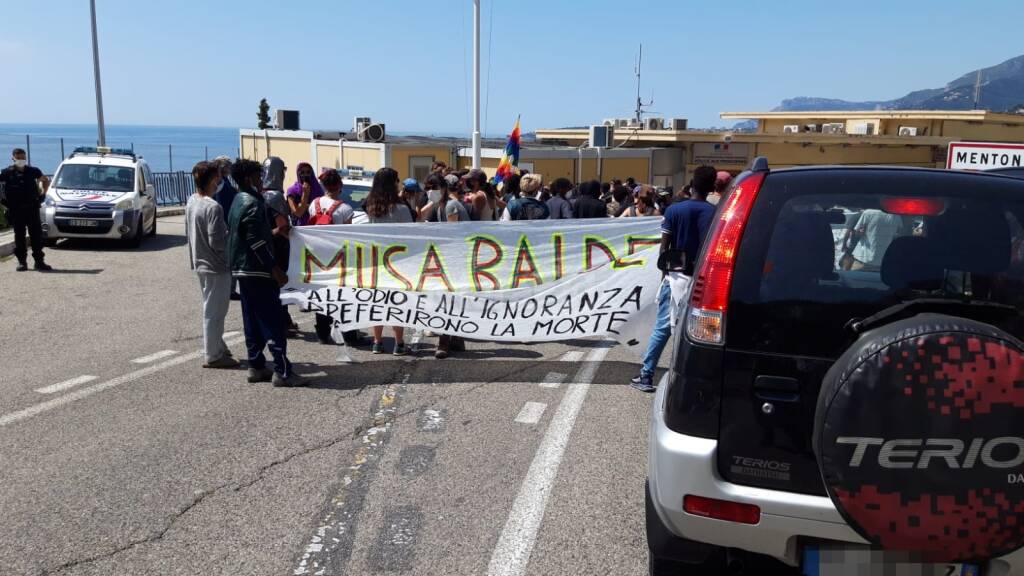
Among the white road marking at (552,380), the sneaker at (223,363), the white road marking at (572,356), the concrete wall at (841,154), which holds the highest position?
the concrete wall at (841,154)

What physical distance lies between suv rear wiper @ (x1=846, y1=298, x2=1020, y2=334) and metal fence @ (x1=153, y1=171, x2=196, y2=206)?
3061 centimetres

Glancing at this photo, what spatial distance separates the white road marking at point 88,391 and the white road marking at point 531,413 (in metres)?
3.50

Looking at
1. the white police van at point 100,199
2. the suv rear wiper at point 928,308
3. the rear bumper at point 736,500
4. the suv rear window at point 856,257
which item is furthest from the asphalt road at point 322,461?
the white police van at point 100,199

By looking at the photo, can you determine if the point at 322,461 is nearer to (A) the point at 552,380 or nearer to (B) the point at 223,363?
(A) the point at 552,380

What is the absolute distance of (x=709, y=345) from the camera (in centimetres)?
314

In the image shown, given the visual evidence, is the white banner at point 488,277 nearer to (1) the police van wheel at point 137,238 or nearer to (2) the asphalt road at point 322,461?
(2) the asphalt road at point 322,461

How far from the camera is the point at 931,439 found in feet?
8.86

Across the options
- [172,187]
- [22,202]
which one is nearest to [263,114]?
[172,187]

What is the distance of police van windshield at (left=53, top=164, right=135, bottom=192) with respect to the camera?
1739cm

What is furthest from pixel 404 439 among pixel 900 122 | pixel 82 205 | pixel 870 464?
pixel 900 122

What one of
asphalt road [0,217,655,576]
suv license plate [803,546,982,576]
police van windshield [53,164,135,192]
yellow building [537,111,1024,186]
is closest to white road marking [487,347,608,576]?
asphalt road [0,217,655,576]

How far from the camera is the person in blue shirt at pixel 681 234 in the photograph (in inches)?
262

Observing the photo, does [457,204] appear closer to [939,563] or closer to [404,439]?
→ [404,439]

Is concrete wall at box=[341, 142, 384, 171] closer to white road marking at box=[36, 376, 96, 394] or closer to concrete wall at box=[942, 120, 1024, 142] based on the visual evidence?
white road marking at box=[36, 376, 96, 394]
